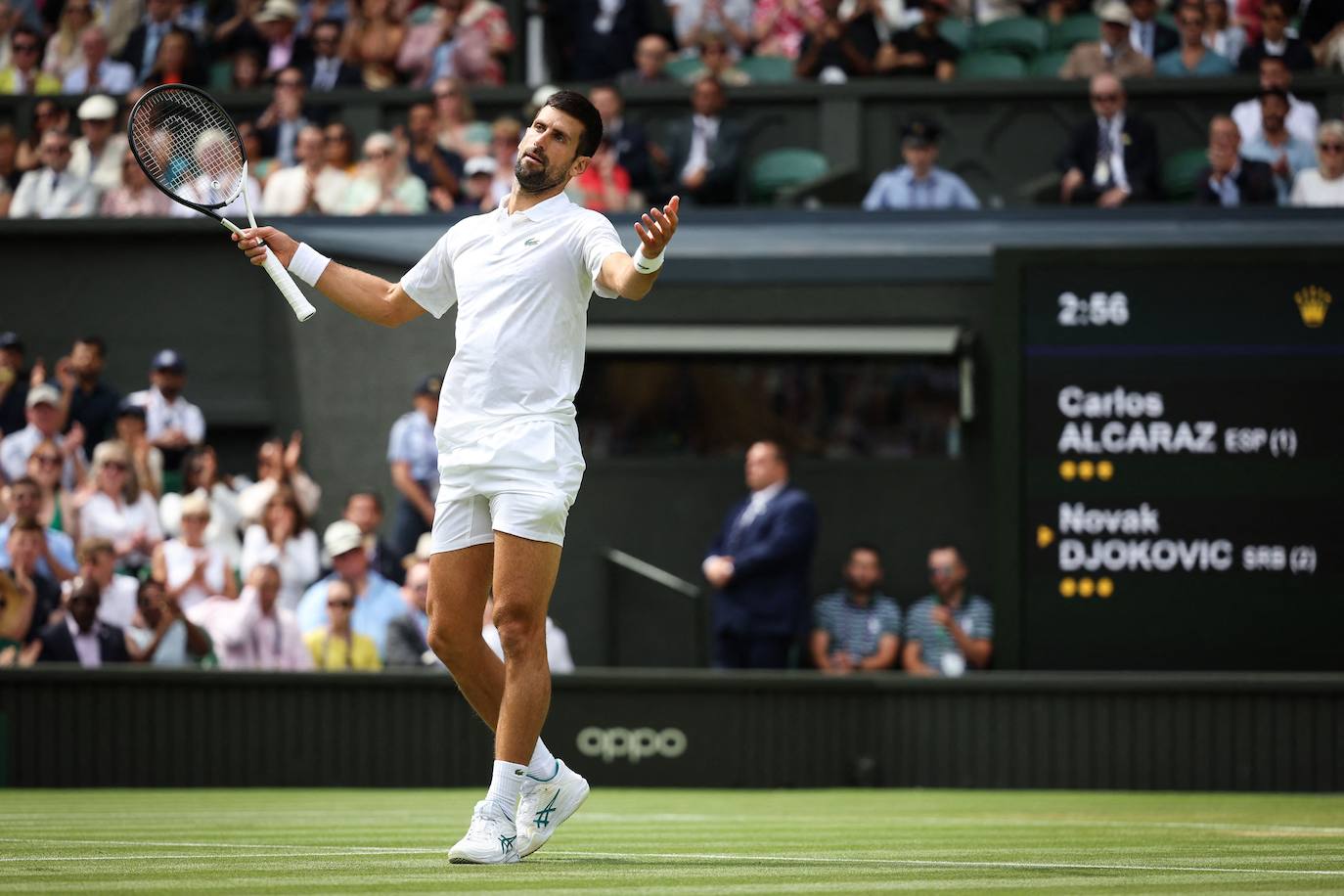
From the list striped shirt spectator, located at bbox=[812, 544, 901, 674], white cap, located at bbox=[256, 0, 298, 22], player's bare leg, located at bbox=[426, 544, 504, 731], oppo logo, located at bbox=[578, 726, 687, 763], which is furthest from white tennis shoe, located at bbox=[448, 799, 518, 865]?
white cap, located at bbox=[256, 0, 298, 22]

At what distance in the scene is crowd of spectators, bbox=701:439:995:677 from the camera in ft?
39.9

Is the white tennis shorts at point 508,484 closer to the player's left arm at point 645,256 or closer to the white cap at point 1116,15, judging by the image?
the player's left arm at point 645,256

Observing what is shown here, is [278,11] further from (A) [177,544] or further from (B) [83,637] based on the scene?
(B) [83,637]

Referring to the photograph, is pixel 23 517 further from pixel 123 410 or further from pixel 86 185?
pixel 86 185

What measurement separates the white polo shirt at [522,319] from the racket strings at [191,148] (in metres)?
1.28

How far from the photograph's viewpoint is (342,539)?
12086 millimetres

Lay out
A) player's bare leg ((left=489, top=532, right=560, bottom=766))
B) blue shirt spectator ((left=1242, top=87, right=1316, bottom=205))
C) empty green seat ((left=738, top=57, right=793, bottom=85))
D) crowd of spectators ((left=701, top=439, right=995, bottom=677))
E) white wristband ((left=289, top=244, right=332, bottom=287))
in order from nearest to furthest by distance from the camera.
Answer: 1. player's bare leg ((left=489, top=532, right=560, bottom=766))
2. white wristband ((left=289, top=244, right=332, bottom=287))
3. crowd of spectators ((left=701, top=439, right=995, bottom=677))
4. blue shirt spectator ((left=1242, top=87, right=1316, bottom=205))
5. empty green seat ((left=738, top=57, right=793, bottom=85))

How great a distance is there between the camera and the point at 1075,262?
1154 cm

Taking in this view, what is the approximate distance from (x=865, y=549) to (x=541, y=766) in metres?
7.35

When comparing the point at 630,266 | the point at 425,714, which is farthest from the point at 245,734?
the point at 630,266

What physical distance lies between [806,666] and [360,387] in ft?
12.6

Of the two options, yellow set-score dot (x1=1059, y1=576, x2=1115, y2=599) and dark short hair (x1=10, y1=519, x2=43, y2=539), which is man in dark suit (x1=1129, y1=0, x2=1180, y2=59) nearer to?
yellow set-score dot (x1=1059, y1=576, x2=1115, y2=599)

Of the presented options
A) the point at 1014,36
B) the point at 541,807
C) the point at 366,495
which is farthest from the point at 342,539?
the point at 1014,36

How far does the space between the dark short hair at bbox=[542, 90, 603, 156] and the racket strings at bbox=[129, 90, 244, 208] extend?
52.6 inches
